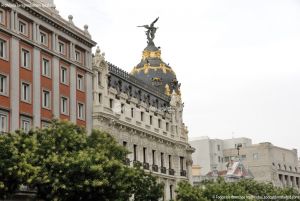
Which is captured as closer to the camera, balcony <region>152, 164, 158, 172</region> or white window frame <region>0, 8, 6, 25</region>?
white window frame <region>0, 8, 6, 25</region>

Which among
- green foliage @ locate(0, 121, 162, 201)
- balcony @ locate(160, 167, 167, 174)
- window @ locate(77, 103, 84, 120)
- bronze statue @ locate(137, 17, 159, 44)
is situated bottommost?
green foliage @ locate(0, 121, 162, 201)

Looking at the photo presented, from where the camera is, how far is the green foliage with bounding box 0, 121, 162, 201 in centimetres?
3772

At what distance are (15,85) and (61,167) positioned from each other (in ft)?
42.0

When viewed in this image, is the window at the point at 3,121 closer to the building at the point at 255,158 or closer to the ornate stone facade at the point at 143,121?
the ornate stone facade at the point at 143,121

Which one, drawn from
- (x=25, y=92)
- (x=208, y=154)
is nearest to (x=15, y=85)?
(x=25, y=92)

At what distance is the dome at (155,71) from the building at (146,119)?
137 millimetres

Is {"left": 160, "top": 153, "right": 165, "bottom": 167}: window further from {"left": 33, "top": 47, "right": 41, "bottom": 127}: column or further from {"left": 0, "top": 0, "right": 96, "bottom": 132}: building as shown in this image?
{"left": 33, "top": 47, "right": 41, "bottom": 127}: column

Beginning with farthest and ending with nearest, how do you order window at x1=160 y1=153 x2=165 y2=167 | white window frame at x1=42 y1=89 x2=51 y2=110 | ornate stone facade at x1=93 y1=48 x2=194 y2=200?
window at x1=160 y1=153 x2=165 y2=167
ornate stone facade at x1=93 y1=48 x2=194 y2=200
white window frame at x1=42 y1=89 x2=51 y2=110

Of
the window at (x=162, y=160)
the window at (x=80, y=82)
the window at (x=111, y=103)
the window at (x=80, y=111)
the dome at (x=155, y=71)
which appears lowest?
the window at (x=162, y=160)

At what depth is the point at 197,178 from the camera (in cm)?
10138

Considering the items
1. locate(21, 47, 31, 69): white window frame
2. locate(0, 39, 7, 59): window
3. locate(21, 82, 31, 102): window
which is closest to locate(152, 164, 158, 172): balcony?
locate(21, 82, 31, 102): window

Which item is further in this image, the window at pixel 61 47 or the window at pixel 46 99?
the window at pixel 61 47

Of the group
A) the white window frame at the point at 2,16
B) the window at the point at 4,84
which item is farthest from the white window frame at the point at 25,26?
the window at the point at 4,84

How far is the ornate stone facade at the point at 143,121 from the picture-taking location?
6406 centimetres
